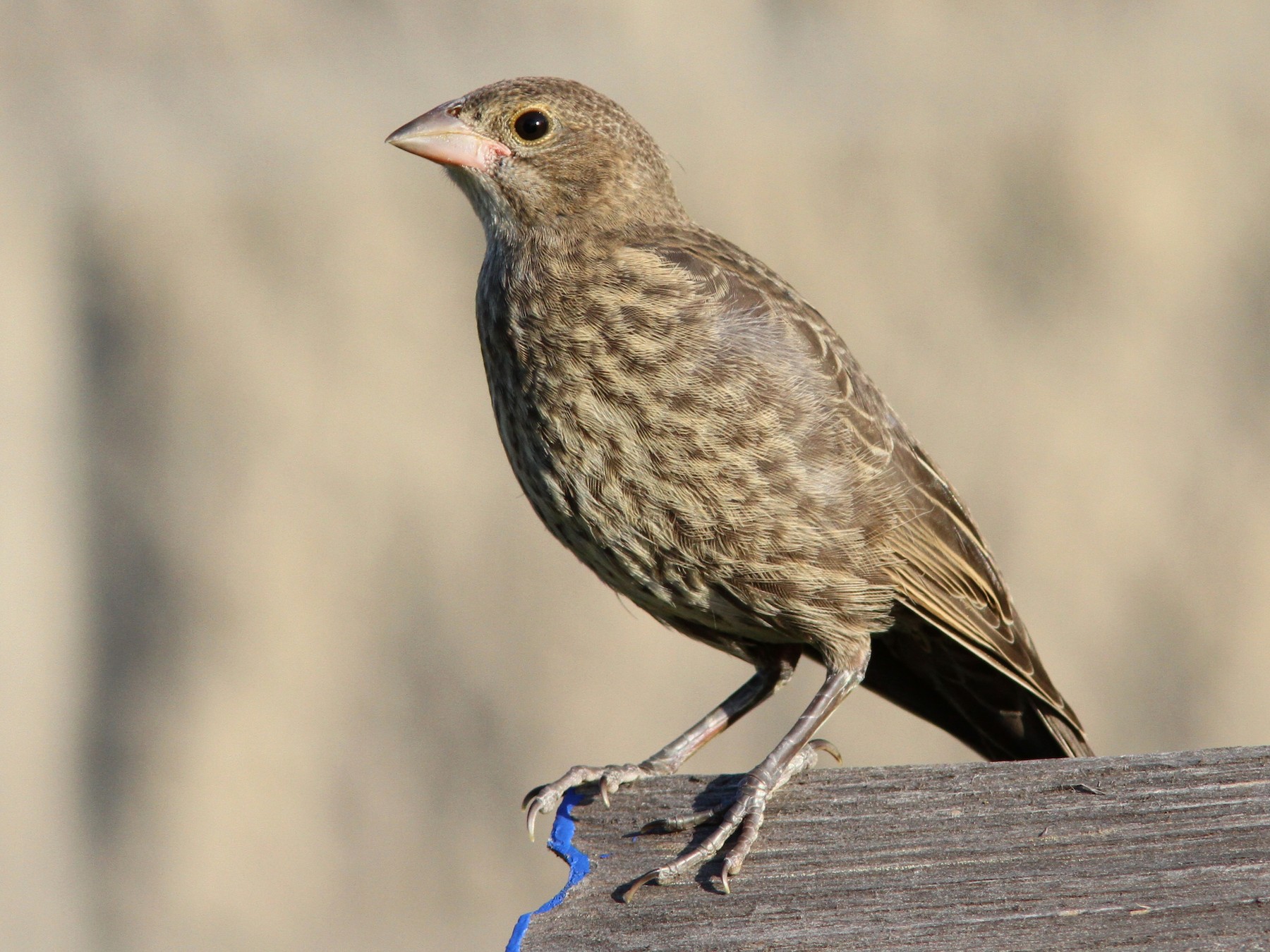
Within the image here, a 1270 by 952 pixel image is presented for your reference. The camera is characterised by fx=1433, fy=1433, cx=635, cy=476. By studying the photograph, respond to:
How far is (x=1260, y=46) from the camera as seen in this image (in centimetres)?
472

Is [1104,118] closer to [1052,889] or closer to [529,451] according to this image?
[529,451]

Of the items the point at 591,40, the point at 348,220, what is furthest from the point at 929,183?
the point at 348,220

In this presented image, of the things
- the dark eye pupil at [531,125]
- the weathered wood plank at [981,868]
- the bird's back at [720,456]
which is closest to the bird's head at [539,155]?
the dark eye pupil at [531,125]

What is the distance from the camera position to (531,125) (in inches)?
134

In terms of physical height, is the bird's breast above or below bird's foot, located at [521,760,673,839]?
above

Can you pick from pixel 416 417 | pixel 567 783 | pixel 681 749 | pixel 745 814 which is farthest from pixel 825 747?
pixel 416 417

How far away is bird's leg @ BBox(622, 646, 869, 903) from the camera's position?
7.68 ft

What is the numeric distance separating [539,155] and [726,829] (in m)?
1.71

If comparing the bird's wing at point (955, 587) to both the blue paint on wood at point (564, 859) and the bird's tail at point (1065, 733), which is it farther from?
the blue paint on wood at point (564, 859)

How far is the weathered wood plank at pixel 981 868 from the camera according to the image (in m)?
2.05

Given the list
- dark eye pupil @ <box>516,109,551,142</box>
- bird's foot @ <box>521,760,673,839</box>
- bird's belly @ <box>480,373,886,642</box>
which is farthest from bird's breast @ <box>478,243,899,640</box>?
dark eye pupil @ <box>516,109,551,142</box>

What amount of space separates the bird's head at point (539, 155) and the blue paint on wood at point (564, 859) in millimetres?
1366

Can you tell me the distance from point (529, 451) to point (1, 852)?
3.58 metres

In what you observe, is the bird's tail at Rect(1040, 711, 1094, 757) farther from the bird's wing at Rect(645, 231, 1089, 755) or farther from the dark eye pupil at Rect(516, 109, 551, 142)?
the dark eye pupil at Rect(516, 109, 551, 142)
